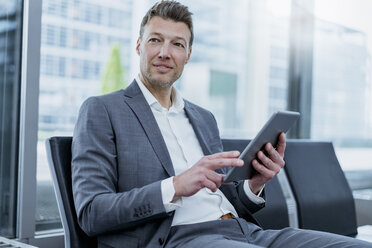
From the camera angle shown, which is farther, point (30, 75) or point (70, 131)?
point (70, 131)

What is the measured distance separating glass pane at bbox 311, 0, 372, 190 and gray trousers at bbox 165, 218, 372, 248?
2588mm

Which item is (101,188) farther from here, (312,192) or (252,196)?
(312,192)

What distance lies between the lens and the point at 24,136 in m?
2.20

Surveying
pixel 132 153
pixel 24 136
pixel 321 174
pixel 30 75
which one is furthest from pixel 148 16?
pixel 321 174

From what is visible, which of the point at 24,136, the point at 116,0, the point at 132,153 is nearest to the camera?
the point at 132,153

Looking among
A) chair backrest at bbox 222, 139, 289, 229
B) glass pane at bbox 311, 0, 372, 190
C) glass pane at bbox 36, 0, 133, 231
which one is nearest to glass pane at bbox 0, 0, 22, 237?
glass pane at bbox 36, 0, 133, 231

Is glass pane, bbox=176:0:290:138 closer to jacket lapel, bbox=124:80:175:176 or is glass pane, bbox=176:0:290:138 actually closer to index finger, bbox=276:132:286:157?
jacket lapel, bbox=124:80:175:176

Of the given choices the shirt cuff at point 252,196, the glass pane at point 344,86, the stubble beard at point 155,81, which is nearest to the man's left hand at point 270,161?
the shirt cuff at point 252,196

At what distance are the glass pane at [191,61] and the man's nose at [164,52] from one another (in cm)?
89

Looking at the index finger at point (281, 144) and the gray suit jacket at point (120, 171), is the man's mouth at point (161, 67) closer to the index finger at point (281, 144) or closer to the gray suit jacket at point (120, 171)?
the gray suit jacket at point (120, 171)

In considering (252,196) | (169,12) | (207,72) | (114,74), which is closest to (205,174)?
(252,196)

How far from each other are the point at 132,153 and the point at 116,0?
1.58 m

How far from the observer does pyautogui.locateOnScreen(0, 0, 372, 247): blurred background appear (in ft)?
7.32

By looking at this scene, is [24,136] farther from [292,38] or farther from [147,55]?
[292,38]
